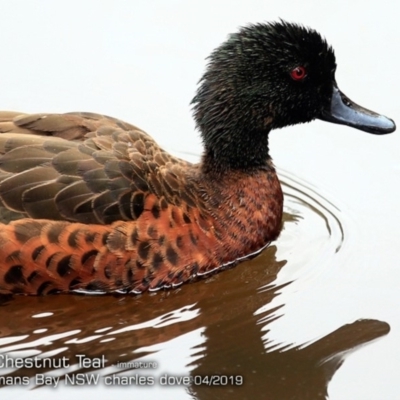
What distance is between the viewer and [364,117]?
→ 32.0 feet

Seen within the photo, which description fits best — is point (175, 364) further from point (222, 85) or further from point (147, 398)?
point (222, 85)

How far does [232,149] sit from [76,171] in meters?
1.45

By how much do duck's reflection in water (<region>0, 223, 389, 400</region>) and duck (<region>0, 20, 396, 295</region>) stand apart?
13cm

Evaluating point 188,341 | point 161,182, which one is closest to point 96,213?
point 161,182

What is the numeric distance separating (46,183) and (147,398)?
1.77 metres

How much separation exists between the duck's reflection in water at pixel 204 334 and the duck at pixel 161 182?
135mm

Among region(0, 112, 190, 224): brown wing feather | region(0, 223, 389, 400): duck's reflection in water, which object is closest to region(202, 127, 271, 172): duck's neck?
region(0, 112, 190, 224): brown wing feather

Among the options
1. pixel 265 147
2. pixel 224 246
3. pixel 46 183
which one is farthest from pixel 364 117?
pixel 46 183

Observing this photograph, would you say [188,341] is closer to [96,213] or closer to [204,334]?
[204,334]

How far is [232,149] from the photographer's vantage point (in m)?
9.60

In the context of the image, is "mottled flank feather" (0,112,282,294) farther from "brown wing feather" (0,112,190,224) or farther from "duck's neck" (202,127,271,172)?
"duck's neck" (202,127,271,172)

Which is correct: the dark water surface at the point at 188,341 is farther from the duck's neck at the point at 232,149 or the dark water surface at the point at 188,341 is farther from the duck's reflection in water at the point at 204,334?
the duck's neck at the point at 232,149

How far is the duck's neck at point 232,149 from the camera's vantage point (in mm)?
9555

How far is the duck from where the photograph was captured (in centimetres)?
865
